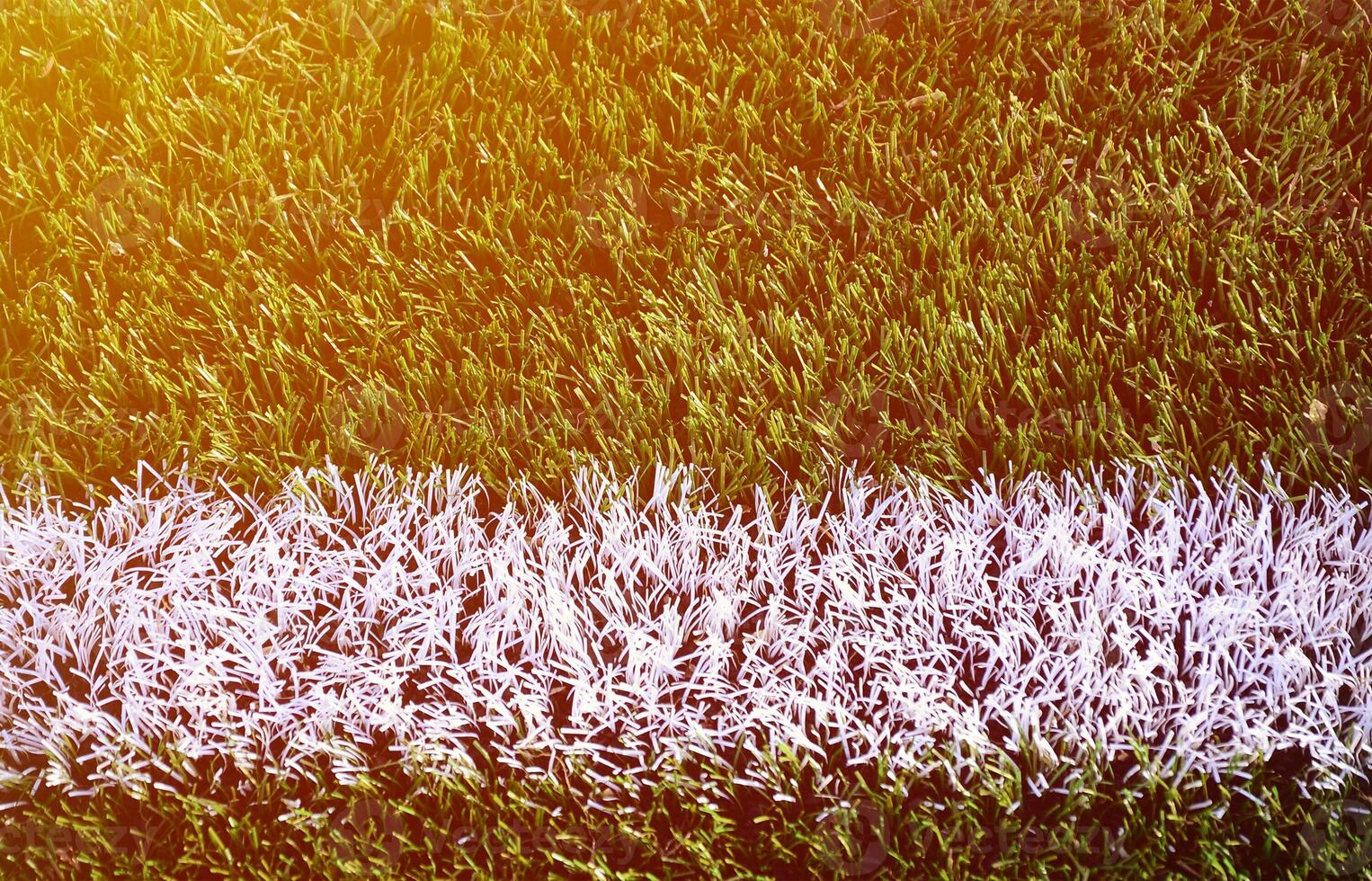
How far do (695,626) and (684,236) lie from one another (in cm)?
→ 74

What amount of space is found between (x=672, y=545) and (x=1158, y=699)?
78cm

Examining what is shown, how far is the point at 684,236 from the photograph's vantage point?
5.46ft

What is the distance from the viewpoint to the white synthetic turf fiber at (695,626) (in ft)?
4.37

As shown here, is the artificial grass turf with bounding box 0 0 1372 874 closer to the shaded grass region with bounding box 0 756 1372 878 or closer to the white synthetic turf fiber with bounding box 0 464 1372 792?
the white synthetic turf fiber with bounding box 0 464 1372 792

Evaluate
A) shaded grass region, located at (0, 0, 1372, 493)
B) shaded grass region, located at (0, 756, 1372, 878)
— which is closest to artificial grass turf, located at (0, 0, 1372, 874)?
shaded grass region, located at (0, 0, 1372, 493)

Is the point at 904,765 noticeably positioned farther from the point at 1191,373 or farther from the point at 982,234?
the point at 982,234

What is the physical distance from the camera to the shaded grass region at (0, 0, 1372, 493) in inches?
59.7

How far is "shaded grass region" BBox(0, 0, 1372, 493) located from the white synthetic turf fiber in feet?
0.33

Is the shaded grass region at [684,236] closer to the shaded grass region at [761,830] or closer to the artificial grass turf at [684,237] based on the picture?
the artificial grass turf at [684,237]

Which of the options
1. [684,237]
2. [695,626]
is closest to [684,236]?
[684,237]

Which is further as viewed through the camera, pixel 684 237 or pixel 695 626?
pixel 684 237

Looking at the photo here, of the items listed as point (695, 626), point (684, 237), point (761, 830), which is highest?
point (684, 237)

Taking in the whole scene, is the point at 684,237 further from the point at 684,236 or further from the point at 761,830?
the point at 761,830

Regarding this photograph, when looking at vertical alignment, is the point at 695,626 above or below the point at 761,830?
above
